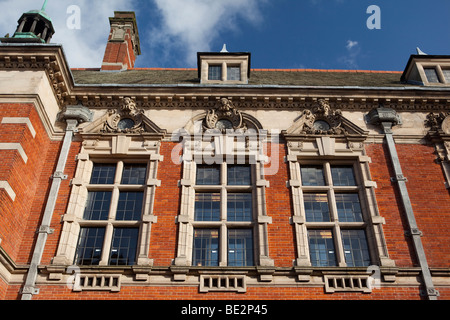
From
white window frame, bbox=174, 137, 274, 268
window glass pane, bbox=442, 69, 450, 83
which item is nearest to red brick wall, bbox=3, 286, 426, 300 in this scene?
white window frame, bbox=174, 137, 274, 268

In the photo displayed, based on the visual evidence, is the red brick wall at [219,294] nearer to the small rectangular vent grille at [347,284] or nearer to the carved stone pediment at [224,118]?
the small rectangular vent grille at [347,284]

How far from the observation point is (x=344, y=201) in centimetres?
1216

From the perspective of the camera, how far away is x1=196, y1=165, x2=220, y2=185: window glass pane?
493 inches

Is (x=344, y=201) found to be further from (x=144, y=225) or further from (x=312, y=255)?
(x=144, y=225)

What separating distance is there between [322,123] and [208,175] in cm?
405

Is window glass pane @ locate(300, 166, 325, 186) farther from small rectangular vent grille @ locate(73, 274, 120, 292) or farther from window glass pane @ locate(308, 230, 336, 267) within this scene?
small rectangular vent grille @ locate(73, 274, 120, 292)

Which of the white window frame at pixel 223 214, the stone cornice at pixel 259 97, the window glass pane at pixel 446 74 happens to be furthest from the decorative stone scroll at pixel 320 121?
the window glass pane at pixel 446 74

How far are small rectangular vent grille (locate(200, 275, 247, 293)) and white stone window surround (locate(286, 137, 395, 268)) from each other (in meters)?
1.51

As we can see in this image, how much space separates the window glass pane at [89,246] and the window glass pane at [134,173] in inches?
67.2

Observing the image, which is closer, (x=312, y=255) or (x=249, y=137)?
(x=312, y=255)

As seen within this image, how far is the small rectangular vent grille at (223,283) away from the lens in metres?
10.2
